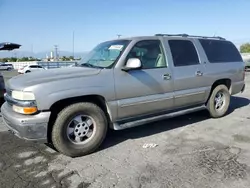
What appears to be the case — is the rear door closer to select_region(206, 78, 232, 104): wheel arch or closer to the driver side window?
the driver side window

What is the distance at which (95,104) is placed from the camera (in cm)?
404

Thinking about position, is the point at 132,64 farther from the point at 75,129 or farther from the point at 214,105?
the point at 214,105

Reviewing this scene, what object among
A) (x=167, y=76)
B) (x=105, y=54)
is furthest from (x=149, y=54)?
(x=105, y=54)

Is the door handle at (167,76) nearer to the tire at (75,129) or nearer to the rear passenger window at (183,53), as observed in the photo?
the rear passenger window at (183,53)

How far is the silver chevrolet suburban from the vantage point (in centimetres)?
358

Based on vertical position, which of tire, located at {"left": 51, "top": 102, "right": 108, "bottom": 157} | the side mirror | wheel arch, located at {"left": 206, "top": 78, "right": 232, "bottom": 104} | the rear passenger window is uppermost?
the rear passenger window

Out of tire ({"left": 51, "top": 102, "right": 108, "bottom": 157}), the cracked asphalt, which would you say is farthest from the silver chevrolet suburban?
the cracked asphalt

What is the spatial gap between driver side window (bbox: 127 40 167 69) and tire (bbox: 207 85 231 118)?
1.77 metres

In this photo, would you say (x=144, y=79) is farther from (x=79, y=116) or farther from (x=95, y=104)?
(x=79, y=116)

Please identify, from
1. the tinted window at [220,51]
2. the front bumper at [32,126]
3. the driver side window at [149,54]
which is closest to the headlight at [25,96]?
the front bumper at [32,126]

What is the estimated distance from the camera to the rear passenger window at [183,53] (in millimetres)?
4965

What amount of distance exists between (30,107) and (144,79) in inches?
76.6

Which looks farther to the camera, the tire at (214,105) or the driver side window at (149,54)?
the tire at (214,105)

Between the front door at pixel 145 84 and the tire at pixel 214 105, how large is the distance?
1.41 metres
